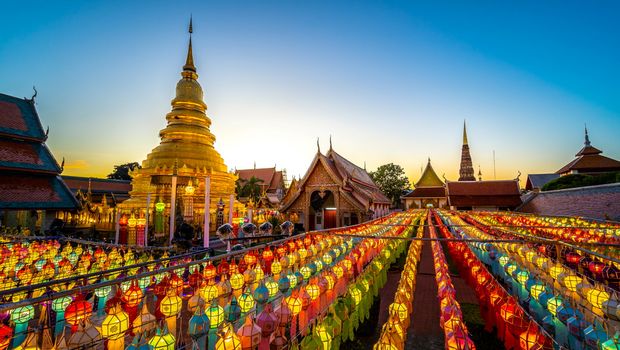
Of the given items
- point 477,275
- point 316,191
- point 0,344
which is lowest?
point 477,275

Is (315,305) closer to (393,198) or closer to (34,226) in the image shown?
(34,226)

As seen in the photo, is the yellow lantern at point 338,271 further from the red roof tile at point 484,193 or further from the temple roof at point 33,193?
the red roof tile at point 484,193

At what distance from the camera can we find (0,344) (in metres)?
2.59

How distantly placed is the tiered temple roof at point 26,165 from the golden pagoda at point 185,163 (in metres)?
4.17

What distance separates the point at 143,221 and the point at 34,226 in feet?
28.3

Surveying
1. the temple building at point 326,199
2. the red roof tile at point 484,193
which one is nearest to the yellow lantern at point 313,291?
the temple building at point 326,199

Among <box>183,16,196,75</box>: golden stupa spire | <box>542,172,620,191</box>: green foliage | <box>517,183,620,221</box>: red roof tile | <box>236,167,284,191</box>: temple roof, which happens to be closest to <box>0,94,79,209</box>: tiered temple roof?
<box>183,16,196,75</box>: golden stupa spire

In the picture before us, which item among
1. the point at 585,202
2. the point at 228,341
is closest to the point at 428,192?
the point at 585,202

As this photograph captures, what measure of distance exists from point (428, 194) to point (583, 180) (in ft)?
74.3

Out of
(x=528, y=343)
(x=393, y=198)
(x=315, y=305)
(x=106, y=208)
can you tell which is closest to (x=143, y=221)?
(x=106, y=208)

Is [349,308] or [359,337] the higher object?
[349,308]

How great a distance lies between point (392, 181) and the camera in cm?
5772

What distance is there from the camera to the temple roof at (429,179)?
51953mm

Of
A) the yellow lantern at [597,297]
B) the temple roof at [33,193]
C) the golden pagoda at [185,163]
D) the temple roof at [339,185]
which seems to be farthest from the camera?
the temple roof at [339,185]
